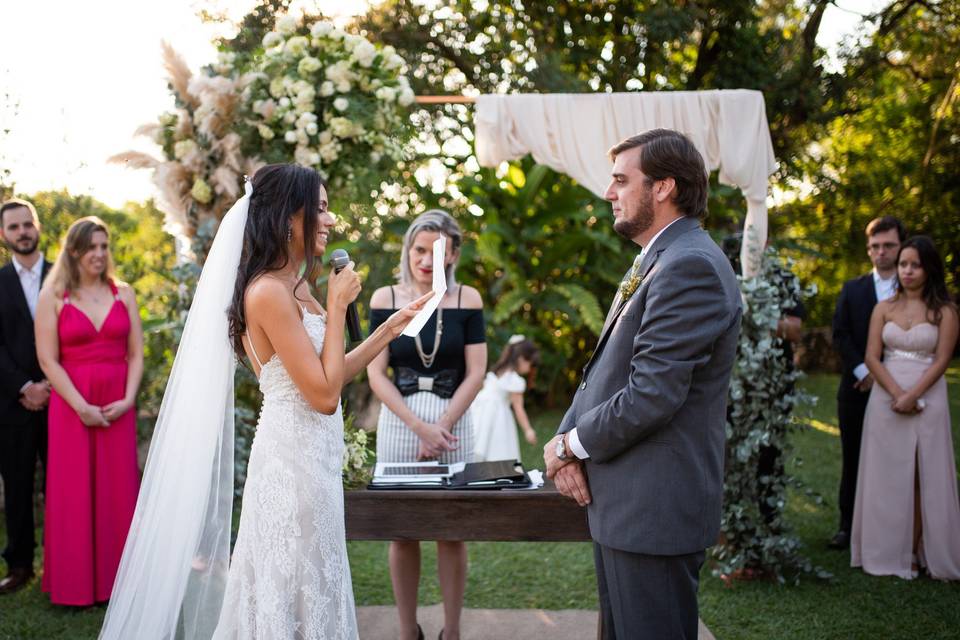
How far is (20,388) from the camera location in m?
5.33

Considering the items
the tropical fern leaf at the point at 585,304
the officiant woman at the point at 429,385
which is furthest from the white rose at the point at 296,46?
the tropical fern leaf at the point at 585,304

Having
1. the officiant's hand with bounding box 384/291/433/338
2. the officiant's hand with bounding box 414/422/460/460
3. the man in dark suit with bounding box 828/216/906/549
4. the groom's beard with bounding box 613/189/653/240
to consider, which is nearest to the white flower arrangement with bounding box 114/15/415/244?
the officiant's hand with bounding box 414/422/460/460

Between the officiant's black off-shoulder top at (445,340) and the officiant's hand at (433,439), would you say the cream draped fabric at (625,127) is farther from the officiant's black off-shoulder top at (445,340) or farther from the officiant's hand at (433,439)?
the officiant's hand at (433,439)

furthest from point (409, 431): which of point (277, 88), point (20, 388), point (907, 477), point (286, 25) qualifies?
point (907, 477)

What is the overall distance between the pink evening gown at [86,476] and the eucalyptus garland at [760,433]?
3593 mm

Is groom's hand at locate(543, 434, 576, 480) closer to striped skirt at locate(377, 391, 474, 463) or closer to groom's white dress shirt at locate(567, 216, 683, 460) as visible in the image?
groom's white dress shirt at locate(567, 216, 683, 460)

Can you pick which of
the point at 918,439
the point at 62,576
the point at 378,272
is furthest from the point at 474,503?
the point at 378,272

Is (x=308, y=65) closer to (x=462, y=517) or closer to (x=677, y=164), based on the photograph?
(x=462, y=517)

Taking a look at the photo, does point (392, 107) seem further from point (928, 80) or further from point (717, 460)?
point (928, 80)

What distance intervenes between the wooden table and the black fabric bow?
70cm

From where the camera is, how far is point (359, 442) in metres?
3.92

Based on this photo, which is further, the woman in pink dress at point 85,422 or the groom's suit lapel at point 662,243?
the woman in pink dress at point 85,422

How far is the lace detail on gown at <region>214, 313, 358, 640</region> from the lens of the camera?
2.83 m

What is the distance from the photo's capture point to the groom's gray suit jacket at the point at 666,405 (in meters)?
2.53
